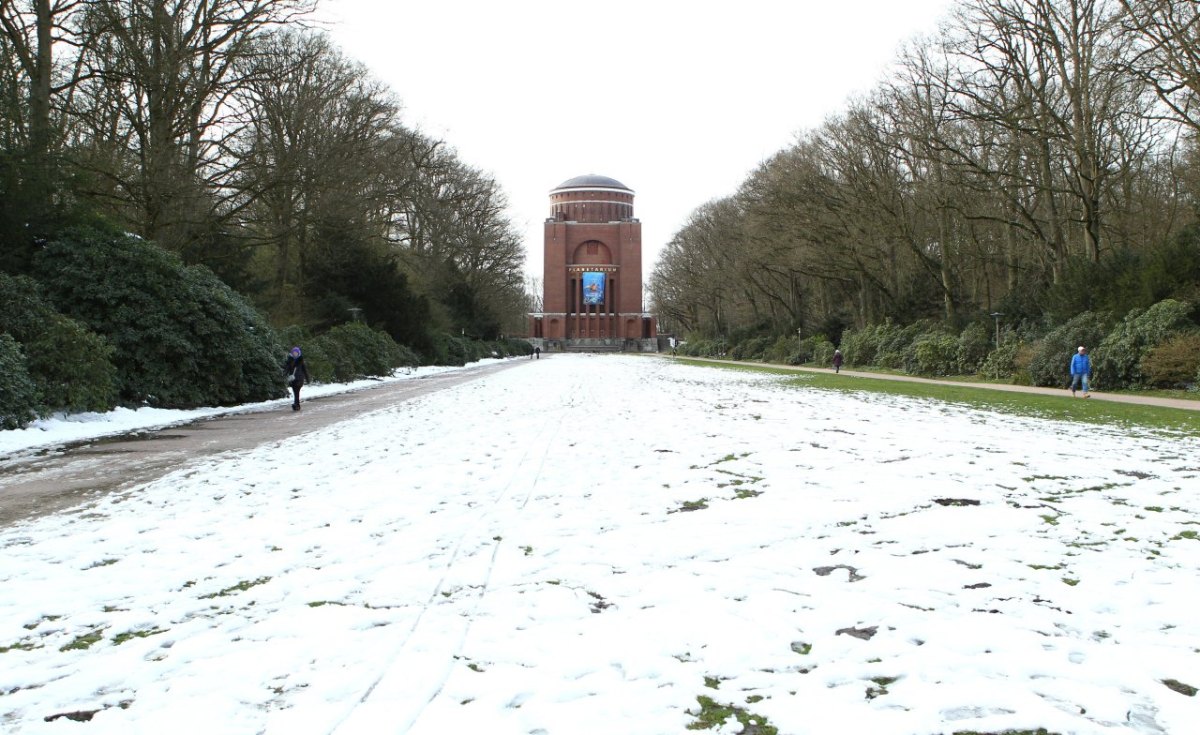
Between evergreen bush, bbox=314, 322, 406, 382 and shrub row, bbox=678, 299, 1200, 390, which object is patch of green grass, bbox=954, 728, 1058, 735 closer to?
shrub row, bbox=678, 299, 1200, 390

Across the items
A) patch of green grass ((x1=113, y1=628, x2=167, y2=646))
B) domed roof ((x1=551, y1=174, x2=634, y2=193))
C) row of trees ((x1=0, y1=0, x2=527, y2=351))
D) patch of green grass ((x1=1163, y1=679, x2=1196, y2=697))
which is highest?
domed roof ((x1=551, y1=174, x2=634, y2=193))

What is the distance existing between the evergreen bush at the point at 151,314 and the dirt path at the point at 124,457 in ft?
4.79

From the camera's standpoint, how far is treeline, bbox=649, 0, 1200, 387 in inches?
797

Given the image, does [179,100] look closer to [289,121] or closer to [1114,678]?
[289,121]

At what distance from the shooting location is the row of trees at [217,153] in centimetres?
1475

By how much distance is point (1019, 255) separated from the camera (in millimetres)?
32656

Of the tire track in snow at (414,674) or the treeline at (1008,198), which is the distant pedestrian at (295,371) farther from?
the treeline at (1008,198)

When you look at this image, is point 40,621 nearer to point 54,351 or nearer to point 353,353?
point 54,351

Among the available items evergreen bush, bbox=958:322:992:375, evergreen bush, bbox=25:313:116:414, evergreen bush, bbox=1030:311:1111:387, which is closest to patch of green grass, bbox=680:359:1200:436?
evergreen bush, bbox=1030:311:1111:387

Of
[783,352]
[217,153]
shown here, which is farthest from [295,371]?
[783,352]

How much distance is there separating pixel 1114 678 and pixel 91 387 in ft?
44.5

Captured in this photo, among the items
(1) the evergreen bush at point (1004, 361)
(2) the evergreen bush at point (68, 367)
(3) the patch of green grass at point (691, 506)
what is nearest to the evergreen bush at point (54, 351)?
(2) the evergreen bush at point (68, 367)

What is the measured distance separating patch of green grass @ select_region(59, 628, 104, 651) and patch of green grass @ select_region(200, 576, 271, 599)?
0.53 metres

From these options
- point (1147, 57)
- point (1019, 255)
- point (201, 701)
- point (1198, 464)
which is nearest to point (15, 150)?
point (201, 701)
